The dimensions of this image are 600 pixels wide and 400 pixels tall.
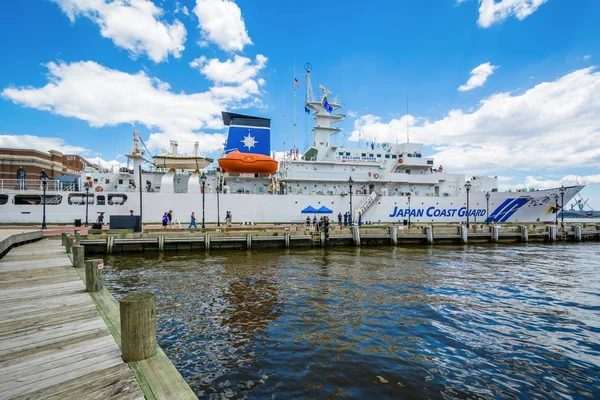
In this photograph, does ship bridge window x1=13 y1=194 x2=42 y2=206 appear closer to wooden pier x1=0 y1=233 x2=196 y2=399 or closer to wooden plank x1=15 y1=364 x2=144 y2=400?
wooden pier x1=0 y1=233 x2=196 y2=399

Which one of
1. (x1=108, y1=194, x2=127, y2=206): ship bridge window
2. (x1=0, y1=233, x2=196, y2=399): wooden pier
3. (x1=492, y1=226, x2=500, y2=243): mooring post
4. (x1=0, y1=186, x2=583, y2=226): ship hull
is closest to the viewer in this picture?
(x1=0, y1=233, x2=196, y2=399): wooden pier

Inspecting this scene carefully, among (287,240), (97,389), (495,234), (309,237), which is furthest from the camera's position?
(495,234)

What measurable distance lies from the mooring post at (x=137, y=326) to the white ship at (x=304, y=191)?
23.5 m

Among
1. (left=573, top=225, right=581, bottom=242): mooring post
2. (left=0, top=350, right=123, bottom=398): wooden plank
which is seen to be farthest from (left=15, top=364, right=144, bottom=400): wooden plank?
(left=573, top=225, right=581, bottom=242): mooring post

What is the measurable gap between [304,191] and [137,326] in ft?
92.9

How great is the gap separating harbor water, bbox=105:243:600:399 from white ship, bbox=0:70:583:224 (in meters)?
16.4

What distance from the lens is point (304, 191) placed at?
103 feet

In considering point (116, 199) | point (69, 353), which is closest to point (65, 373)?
point (69, 353)

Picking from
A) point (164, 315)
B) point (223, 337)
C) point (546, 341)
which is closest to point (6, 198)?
point (164, 315)

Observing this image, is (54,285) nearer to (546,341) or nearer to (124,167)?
(546,341)

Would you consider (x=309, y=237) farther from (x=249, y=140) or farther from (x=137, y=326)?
(x=137, y=326)

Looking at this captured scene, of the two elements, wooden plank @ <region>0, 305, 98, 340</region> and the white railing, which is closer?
wooden plank @ <region>0, 305, 98, 340</region>

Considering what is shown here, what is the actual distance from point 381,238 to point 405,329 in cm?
1617

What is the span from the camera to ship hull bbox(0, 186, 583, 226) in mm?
26562
